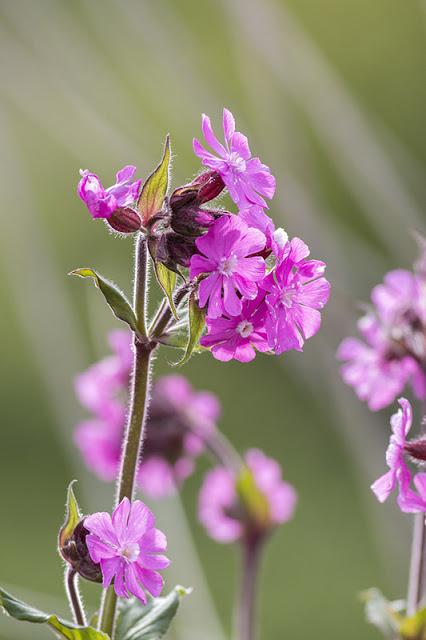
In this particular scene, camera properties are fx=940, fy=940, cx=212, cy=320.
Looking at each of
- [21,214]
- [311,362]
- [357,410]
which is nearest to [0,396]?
[21,214]

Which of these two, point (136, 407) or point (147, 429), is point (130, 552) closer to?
point (136, 407)

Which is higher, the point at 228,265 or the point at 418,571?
the point at 228,265

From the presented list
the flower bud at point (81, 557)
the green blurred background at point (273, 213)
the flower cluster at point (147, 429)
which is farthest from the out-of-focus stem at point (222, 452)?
the flower bud at point (81, 557)

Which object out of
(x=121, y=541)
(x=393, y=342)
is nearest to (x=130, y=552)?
(x=121, y=541)

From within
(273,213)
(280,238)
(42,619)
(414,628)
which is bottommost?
→ (414,628)

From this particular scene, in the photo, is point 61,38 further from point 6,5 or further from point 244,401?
point 244,401

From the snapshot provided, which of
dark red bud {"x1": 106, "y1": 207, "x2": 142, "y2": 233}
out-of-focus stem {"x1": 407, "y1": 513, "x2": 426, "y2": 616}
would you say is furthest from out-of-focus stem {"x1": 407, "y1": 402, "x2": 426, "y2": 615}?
dark red bud {"x1": 106, "y1": 207, "x2": 142, "y2": 233}
